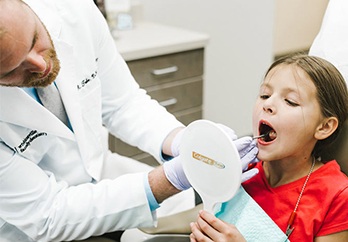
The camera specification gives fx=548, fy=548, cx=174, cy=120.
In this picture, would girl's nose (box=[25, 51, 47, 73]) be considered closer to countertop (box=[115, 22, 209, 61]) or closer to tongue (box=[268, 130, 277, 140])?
tongue (box=[268, 130, 277, 140])

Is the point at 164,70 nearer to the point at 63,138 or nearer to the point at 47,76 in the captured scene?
the point at 63,138

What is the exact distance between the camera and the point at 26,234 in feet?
4.46

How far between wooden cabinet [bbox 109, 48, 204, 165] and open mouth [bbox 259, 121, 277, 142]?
4.30 feet

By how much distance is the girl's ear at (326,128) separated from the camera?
1.18m

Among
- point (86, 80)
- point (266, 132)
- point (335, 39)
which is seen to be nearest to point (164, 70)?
point (86, 80)

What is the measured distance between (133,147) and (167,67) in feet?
1.35

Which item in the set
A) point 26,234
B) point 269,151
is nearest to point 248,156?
point 269,151

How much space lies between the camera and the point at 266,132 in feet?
3.97

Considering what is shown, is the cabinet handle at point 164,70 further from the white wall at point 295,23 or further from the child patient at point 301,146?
the child patient at point 301,146

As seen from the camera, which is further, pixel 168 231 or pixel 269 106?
pixel 168 231

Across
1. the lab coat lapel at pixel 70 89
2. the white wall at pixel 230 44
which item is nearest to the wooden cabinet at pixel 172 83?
the white wall at pixel 230 44

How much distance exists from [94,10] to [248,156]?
67cm

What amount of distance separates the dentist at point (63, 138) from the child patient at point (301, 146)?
0.08 meters

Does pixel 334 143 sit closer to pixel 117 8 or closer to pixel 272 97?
pixel 272 97
